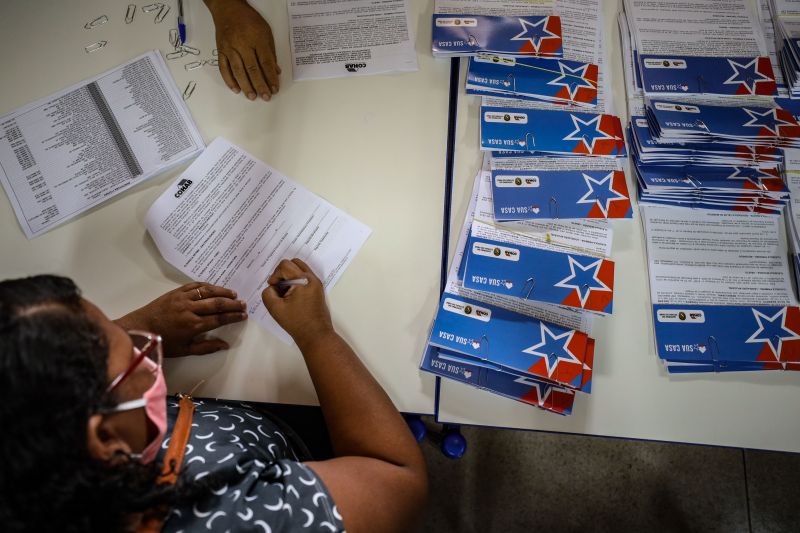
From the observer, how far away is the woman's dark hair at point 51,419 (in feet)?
1.50

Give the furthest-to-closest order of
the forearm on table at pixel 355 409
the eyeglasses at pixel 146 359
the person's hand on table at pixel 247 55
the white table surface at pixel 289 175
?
the person's hand on table at pixel 247 55
the white table surface at pixel 289 175
the forearm on table at pixel 355 409
the eyeglasses at pixel 146 359

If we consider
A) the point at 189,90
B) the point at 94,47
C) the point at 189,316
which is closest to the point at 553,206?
the point at 189,316

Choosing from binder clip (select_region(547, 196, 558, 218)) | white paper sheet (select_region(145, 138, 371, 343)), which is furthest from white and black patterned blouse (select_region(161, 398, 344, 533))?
binder clip (select_region(547, 196, 558, 218))

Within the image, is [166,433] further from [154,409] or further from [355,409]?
[355,409]

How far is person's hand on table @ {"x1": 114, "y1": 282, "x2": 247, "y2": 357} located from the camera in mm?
869

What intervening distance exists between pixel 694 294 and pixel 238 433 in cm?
85

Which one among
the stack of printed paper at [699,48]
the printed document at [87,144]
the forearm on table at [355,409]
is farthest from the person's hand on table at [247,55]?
the stack of printed paper at [699,48]

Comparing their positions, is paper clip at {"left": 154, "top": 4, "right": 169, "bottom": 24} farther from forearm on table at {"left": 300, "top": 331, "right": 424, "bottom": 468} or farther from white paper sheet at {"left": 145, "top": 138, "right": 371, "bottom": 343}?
forearm on table at {"left": 300, "top": 331, "right": 424, "bottom": 468}

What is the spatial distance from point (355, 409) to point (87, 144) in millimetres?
777

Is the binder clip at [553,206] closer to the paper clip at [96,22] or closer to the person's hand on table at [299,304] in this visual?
the person's hand on table at [299,304]

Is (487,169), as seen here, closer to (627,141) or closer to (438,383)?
(627,141)

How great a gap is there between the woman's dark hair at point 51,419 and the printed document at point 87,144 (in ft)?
1.72

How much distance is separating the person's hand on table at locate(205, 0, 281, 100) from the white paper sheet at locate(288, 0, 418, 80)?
0.05 m

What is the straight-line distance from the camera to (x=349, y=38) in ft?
3.47
